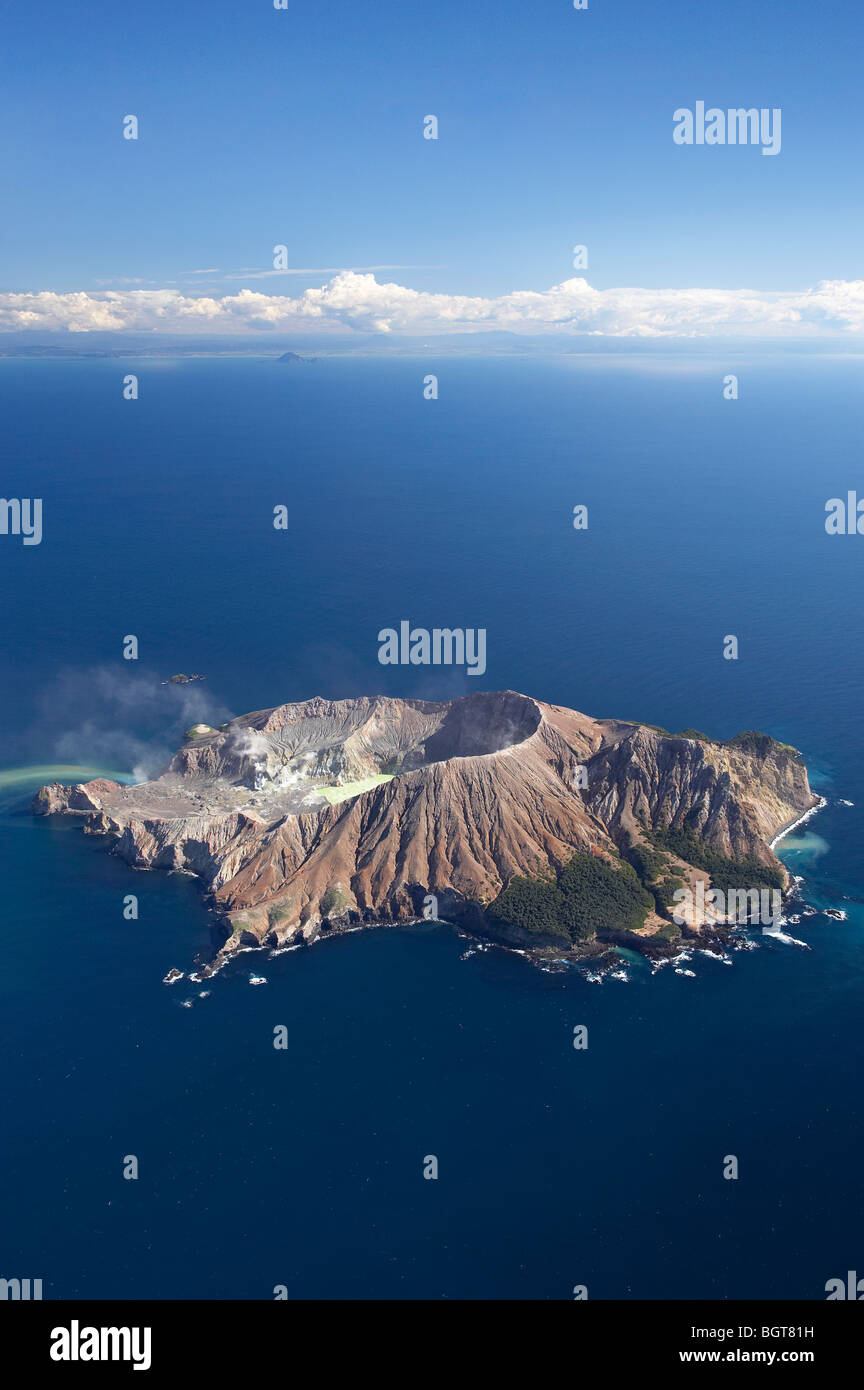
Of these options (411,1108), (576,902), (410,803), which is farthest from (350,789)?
(411,1108)

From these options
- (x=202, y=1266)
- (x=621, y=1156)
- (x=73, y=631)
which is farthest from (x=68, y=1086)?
(x=73, y=631)

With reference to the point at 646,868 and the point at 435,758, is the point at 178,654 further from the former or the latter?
the point at 646,868

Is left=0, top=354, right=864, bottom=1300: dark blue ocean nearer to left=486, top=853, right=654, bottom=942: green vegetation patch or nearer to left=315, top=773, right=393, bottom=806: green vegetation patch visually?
left=486, top=853, right=654, bottom=942: green vegetation patch

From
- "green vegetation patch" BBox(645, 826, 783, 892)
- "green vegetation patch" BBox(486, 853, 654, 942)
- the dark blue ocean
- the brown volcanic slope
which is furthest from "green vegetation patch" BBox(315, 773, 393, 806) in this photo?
"green vegetation patch" BBox(645, 826, 783, 892)

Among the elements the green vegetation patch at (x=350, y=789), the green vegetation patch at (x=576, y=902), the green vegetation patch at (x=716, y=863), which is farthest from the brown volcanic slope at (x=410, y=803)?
the green vegetation patch at (x=576, y=902)

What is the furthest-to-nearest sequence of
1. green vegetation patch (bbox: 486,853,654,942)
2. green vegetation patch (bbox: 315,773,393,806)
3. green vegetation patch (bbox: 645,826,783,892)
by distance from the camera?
green vegetation patch (bbox: 315,773,393,806) < green vegetation patch (bbox: 645,826,783,892) < green vegetation patch (bbox: 486,853,654,942)

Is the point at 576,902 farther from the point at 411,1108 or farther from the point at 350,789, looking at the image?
the point at 350,789


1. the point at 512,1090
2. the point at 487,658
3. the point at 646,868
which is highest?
the point at 487,658

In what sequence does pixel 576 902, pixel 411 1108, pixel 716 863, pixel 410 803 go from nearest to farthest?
pixel 411 1108
pixel 576 902
pixel 716 863
pixel 410 803
